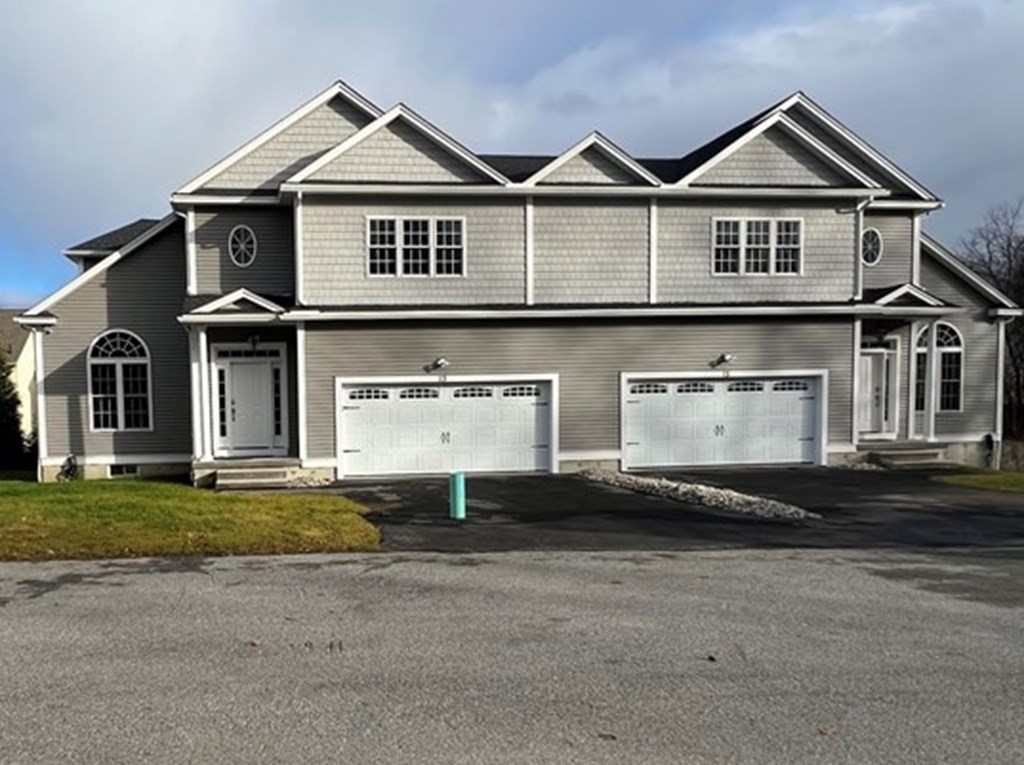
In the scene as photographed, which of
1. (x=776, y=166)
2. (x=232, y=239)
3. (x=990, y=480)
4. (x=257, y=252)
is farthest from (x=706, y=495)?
(x=232, y=239)

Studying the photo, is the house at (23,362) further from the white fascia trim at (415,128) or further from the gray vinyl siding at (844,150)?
the gray vinyl siding at (844,150)

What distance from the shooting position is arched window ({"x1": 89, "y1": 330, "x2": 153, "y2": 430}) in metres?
19.2

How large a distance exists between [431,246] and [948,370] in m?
14.1

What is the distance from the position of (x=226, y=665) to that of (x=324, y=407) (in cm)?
1268

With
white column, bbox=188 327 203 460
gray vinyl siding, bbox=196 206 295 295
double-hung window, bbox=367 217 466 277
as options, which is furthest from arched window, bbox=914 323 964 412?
white column, bbox=188 327 203 460

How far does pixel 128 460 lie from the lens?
758 inches

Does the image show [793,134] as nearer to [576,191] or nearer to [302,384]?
[576,191]

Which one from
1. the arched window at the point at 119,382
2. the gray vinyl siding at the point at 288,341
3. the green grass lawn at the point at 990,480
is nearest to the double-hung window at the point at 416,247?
the gray vinyl siding at the point at 288,341

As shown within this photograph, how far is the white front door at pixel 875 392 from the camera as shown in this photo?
Result: 21.3 meters

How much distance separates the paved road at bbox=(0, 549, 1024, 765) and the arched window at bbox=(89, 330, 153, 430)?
436 inches

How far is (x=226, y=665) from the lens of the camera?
567 centimetres

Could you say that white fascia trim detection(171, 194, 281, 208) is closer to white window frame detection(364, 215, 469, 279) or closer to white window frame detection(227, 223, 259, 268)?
white window frame detection(227, 223, 259, 268)

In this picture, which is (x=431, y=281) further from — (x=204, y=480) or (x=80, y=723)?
(x=80, y=723)

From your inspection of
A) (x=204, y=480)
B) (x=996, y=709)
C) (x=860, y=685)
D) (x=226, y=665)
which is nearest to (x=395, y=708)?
(x=226, y=665)
